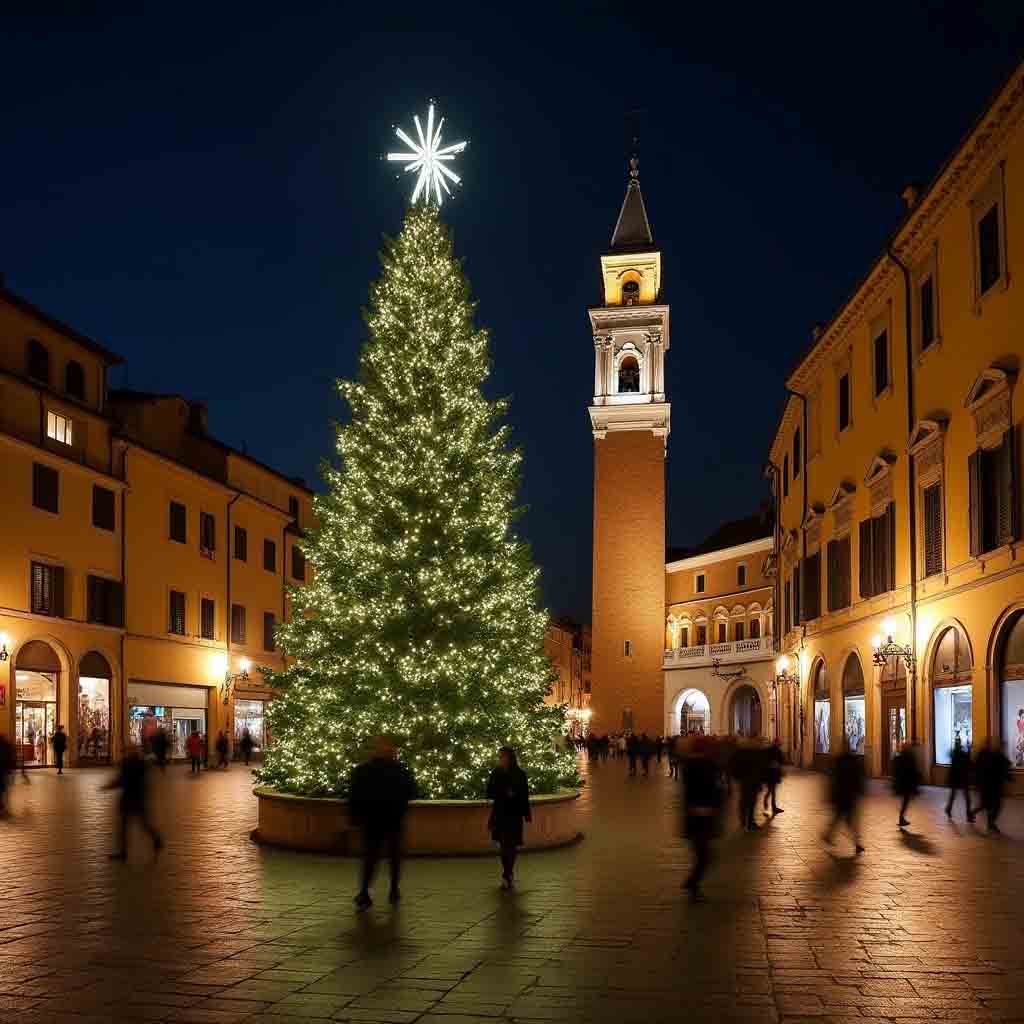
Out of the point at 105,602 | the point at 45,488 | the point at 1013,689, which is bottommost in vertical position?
the point at 1013,689

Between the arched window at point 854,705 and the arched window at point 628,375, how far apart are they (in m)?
34.0

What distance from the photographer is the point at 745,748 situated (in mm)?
18547

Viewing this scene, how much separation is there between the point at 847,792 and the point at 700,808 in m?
4.23

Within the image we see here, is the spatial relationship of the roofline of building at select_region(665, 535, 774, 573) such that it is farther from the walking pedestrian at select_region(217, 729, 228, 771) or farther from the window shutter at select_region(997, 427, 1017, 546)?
the window shutter at select_region(997, 427, 1017, 546)

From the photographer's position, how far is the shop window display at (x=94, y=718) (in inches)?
→ 1348

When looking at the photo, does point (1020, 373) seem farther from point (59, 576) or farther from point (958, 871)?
point (59, 576)

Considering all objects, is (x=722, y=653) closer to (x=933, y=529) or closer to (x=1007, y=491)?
(x=933, y=529)

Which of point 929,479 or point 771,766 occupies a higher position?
point 929,479

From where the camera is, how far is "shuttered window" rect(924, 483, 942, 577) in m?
25.4

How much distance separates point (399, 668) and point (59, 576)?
2110cm

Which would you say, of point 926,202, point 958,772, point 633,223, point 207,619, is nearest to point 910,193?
point 926,202

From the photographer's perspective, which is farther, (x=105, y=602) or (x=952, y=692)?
(x=105, y=602)

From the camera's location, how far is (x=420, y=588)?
617 inches

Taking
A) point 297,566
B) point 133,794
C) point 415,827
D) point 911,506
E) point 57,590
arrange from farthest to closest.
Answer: point 297,566, point 57,590, point 911,506, point 415,827, point 133,794
